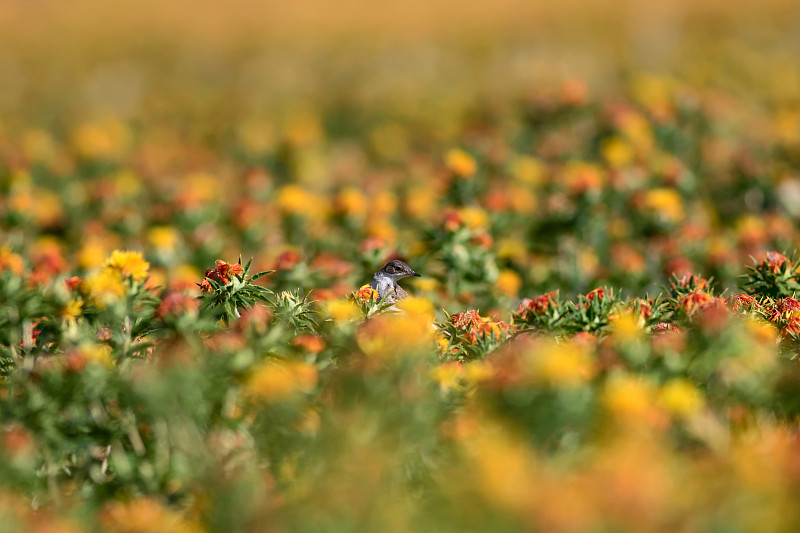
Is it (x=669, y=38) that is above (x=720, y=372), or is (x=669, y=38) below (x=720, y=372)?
above

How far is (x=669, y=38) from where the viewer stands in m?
19.0

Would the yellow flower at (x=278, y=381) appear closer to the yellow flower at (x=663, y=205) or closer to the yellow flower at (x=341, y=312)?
the yellow flower at (x=341, y=312)

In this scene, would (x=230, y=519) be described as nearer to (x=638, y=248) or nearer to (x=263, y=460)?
(x=263, y=460)

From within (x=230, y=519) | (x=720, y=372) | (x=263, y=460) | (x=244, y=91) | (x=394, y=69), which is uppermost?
(x=394, y=69)

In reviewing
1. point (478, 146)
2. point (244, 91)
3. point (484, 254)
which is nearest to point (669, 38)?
point (244, 91)

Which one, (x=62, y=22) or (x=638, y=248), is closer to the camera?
(x=638, y=248)

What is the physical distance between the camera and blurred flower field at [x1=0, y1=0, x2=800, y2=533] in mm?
2746

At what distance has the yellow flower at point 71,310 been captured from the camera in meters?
4.01

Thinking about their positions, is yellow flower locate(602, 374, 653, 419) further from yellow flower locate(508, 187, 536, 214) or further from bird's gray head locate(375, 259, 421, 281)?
yellow flower locate(508, 187, 536, 214)

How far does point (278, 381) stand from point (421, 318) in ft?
2.51

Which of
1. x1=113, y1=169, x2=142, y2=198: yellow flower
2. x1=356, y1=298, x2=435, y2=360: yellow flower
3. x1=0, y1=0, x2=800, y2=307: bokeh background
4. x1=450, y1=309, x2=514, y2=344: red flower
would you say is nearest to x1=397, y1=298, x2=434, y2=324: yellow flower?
x1=356, y1=298, x2=435, y2=360: yellow flower

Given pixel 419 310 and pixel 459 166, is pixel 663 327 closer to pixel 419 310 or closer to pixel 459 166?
pixel 419 310

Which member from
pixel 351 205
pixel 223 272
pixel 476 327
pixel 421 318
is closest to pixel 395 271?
pixel 476 327

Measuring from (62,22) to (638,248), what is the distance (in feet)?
78.7
